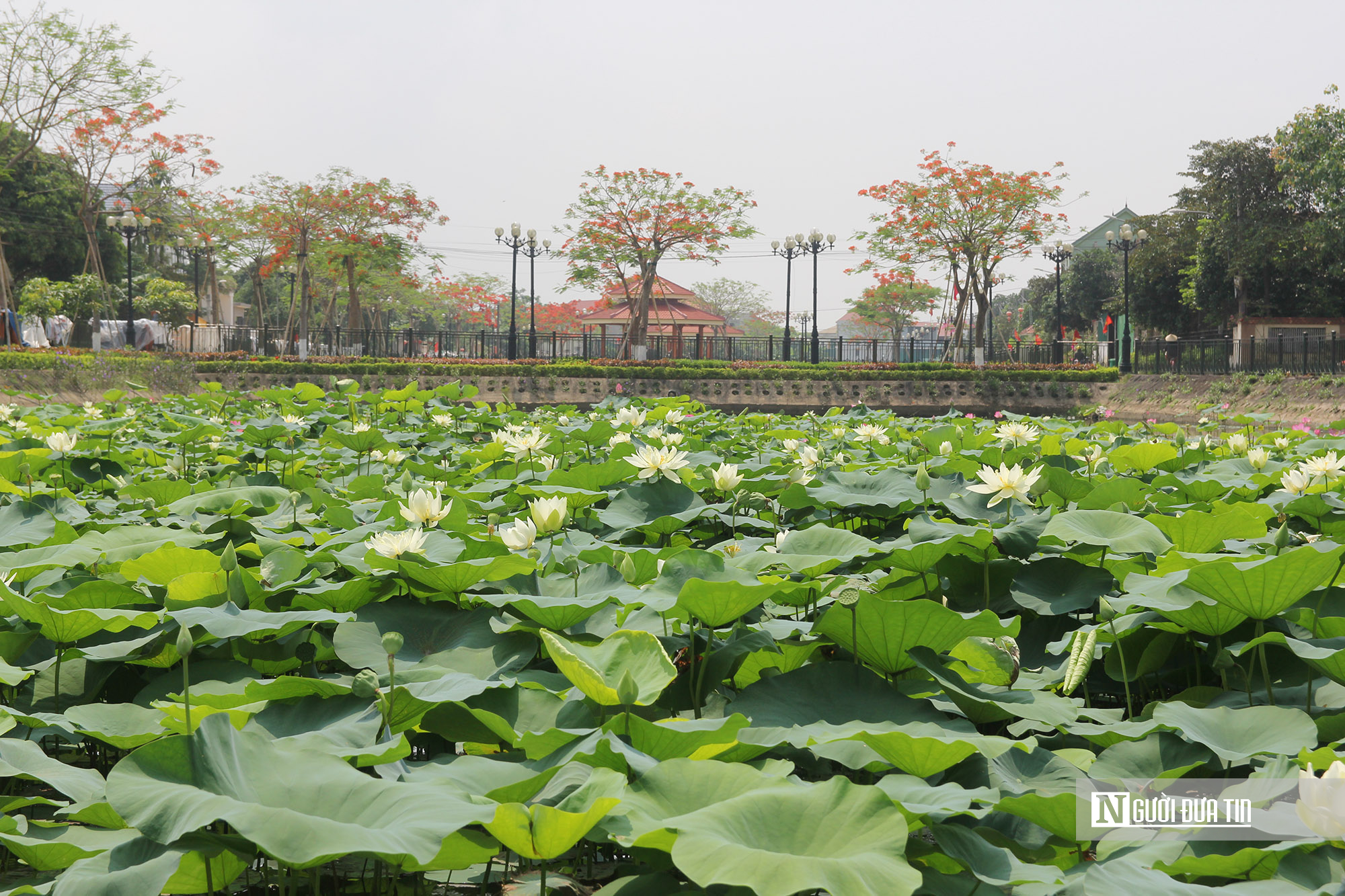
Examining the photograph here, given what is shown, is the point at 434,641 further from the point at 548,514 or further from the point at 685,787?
the point at 685,787

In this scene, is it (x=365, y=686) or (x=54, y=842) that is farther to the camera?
(x=365, y=686)

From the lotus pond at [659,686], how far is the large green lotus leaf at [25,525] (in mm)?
15

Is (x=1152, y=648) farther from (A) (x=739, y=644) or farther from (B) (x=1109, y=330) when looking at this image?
(B) (x=1109, y=330)

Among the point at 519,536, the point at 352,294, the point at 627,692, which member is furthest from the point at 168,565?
the point at 352,294

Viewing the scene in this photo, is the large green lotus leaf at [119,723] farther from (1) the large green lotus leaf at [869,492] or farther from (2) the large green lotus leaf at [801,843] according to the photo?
(1) the large green lotus leaf at [869,492]

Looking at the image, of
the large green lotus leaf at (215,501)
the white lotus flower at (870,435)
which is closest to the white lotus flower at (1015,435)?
the white lotus flower at (870,435)

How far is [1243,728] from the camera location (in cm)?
116

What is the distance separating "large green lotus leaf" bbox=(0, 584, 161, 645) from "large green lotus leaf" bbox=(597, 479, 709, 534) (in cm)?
107

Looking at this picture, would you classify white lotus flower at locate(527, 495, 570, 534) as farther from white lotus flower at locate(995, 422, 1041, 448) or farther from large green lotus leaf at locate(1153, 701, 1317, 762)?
white lotus flower at locate(995, 422, 1041, 448)

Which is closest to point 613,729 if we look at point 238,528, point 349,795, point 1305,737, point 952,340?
point 349,795

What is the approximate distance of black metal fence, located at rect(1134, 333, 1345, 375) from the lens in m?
18.7

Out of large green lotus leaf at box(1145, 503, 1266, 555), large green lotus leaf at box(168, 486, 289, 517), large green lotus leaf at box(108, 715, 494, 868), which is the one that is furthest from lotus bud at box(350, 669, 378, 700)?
large green lotus leaf at box(1145, 503, 1266, 555)

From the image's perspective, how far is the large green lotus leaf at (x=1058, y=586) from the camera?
165 centimetres

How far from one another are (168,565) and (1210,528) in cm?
205
